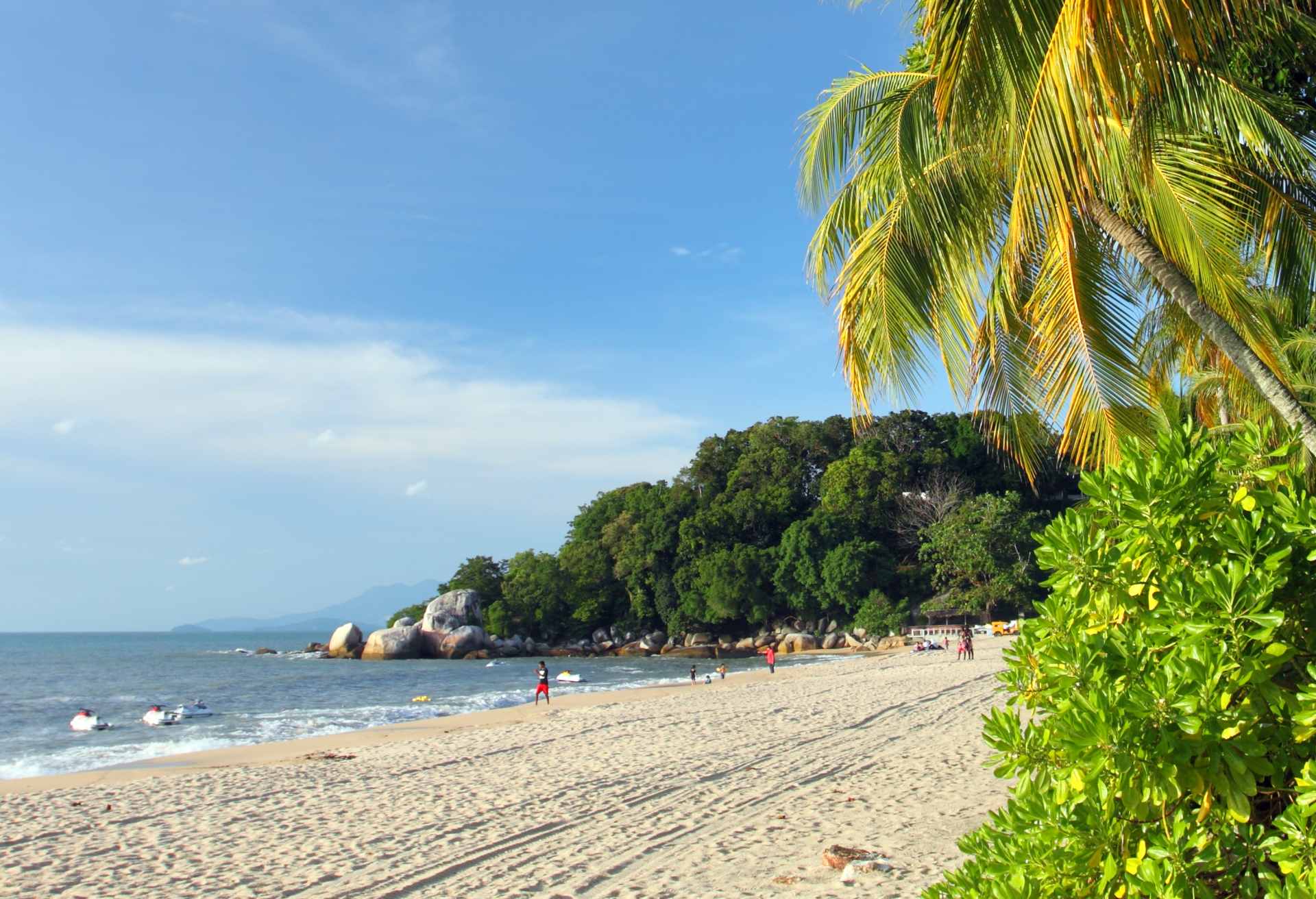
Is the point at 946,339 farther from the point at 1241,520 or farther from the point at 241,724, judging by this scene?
the point at 241,724

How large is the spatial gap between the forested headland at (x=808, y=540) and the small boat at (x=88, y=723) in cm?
3349

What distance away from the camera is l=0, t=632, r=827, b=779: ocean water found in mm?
20703

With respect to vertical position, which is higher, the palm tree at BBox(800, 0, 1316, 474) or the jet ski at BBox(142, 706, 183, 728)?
the palm tree at BBox(800, 0, 1316, 474)

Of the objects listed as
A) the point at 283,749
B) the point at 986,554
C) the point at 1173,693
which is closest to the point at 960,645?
the point at 986,554

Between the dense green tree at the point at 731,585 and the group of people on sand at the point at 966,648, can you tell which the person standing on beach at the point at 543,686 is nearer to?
the group of people on sand at the point at 966,648

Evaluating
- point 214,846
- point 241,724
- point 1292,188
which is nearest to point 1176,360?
point 1292,188

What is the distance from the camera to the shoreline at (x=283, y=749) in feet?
46.6

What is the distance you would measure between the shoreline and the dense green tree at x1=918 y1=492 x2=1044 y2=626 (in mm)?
22993

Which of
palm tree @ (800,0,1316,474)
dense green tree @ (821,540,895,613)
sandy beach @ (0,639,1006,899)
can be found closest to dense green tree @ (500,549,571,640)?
dense green tree @ (821,540,895,613)

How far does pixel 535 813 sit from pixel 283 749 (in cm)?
1010

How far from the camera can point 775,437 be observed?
58125 mm

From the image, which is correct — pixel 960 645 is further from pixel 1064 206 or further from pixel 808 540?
pixel 1064 206

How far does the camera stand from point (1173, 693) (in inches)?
79.6

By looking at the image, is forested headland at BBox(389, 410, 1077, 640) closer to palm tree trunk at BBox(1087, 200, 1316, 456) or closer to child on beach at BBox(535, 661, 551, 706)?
child on beach at BBox(535, 661, 551, 706)
